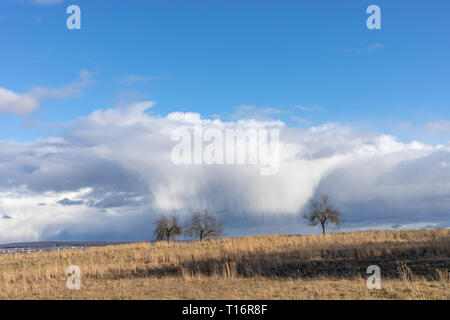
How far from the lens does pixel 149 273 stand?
2650 cm

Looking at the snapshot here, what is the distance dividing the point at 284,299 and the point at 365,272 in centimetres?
919

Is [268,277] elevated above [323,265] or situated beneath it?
situated beneath

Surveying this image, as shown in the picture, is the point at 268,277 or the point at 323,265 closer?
the point at 268,277

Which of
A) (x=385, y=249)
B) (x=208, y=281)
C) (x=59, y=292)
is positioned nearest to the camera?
(x=59, y=292)

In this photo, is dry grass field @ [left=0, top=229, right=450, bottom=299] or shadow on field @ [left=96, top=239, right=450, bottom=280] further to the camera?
shadow on field @ [left=96, top=239, right=450, bottom=280]

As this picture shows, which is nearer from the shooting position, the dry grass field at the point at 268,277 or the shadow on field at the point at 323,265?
A: the dry grass field at the point at 268,277
